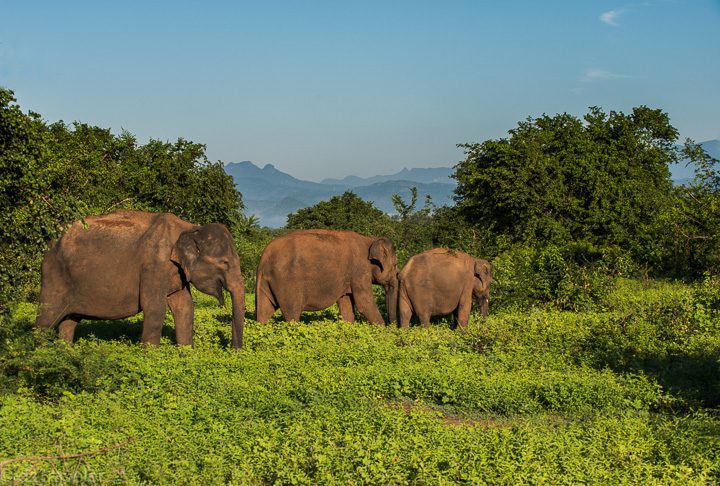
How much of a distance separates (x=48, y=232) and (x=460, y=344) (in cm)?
790

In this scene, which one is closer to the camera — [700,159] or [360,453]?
[360,453]

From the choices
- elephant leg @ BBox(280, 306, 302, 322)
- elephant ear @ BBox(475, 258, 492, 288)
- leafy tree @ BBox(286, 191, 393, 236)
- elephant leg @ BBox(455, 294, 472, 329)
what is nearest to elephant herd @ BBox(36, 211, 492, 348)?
elephant leg @ BBox(280, 306, 302, 322)

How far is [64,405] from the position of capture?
1024cm

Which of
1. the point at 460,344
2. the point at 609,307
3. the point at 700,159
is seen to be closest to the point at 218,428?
the point at 460,344

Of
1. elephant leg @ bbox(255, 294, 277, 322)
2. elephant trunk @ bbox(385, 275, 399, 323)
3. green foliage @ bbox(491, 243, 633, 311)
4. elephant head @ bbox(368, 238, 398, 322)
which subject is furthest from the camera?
green foliage @ bbox(491, 243, 633, 311)

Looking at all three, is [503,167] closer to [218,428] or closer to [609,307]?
[609,307]

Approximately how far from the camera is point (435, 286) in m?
18.5

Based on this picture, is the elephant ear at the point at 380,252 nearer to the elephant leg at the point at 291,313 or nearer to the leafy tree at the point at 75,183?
the elephant leg at the point at 291,313

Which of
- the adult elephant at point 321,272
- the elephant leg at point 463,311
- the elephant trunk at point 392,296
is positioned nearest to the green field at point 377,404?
the adult elephant at point 321,272

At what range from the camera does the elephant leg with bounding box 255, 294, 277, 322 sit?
17.2 meters

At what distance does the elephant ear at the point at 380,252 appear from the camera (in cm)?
1872

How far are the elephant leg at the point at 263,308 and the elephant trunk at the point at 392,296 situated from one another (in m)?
3.31

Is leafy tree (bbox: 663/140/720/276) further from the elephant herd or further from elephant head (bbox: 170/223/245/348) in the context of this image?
the elephant herd

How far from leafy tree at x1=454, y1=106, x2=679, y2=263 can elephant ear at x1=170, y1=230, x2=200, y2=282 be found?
16.7m
